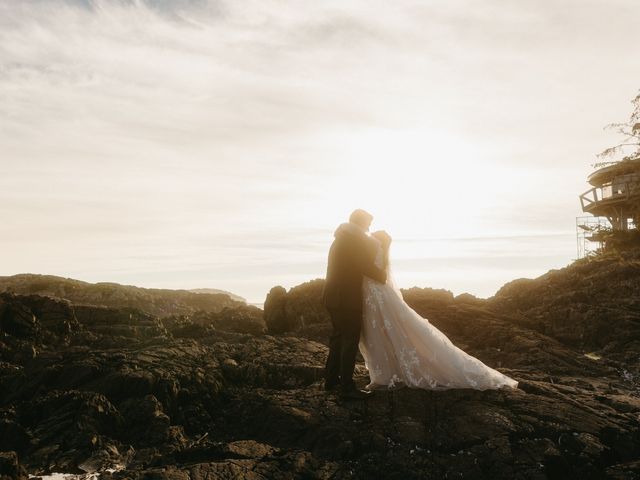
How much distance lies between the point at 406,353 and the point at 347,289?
4.68ft

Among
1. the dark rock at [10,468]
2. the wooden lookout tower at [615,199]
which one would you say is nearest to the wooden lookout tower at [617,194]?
the wooden lookout tower at [615,199]

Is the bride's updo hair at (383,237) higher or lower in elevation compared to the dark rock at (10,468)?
higher

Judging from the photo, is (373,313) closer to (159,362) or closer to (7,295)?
(159,362)

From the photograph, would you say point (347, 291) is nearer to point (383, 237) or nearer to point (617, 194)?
point (383, 237)

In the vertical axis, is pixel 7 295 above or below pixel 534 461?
above

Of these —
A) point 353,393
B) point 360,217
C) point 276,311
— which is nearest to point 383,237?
point 360,217

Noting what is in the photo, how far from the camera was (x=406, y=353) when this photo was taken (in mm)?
8750

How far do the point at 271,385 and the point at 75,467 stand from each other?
13.5 feet

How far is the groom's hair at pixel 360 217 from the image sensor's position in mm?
9078

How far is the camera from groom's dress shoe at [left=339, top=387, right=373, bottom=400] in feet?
27.5

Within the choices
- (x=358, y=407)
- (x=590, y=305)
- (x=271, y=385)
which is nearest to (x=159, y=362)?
(x=271, y=385)

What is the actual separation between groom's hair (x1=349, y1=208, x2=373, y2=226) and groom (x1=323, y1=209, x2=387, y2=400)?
93 millimetres

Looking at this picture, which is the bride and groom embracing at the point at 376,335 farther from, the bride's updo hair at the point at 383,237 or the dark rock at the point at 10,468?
the dark rock at the point at 10,468

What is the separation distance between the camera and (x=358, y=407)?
8102 mm
